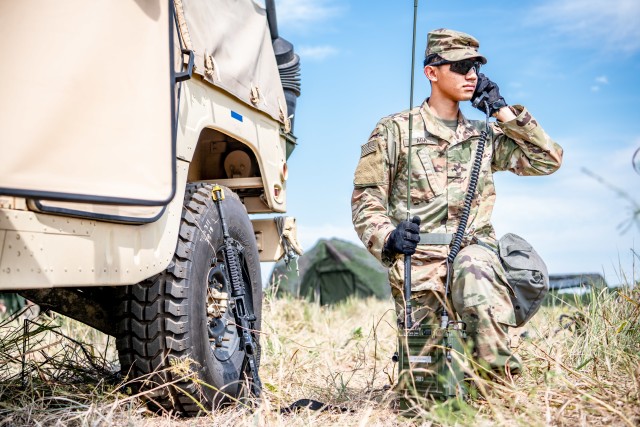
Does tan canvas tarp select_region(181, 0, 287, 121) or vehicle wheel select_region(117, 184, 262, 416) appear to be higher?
tan canvas tarp select_region(181, 0, 287, 121)

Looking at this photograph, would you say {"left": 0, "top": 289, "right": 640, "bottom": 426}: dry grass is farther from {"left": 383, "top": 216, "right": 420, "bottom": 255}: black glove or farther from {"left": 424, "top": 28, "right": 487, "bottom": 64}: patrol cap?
{"left": 424, "top": 28, "right": 487, "bottom": 64}: patrol cap

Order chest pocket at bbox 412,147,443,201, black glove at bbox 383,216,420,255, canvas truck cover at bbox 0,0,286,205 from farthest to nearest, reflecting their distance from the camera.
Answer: chest pocket at bbox 412,147,443,201, black glove at bbox 383,216,420,255, canvas truck cover at bbox 0,0,286,205

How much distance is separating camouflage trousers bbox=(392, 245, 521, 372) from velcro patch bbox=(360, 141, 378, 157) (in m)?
0.76

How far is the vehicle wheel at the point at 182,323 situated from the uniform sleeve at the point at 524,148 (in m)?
1.58

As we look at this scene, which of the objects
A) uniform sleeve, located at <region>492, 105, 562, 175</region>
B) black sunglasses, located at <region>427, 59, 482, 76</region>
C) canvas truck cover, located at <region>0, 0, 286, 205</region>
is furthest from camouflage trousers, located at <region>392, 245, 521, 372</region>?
canvas truck cover, located at <region>0, 0, 286, 205</region>

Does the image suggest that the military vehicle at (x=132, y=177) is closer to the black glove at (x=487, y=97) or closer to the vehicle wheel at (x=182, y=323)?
the vehicle wheel at (x=182, y=323)

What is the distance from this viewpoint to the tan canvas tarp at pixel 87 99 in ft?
9.77

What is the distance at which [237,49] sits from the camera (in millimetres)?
Answer: 4684

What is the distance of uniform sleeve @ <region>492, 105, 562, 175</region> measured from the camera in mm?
4238

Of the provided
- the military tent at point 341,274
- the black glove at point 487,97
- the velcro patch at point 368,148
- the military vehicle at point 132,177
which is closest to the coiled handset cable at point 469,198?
the black glove at point 487,97

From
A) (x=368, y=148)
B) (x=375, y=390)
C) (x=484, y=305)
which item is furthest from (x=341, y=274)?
(x=484, y=305)

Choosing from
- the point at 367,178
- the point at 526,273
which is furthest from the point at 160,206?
the point at 526,273

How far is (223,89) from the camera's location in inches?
169

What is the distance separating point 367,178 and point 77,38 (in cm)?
174
